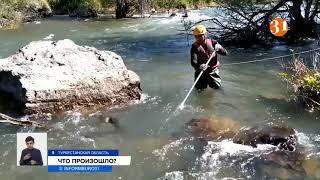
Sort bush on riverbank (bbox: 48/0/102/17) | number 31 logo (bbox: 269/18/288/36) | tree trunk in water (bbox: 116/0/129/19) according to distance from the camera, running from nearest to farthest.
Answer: number 31 logo (bbox: 269/18/288/36) → tree trunk in water (bbox: 116/0/129/19) → bush on riverbank (bbox: 48/0/102/17)

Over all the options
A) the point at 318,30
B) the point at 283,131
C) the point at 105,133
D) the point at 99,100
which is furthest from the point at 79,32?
the point at 283,131

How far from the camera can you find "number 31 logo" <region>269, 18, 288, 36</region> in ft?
51.8

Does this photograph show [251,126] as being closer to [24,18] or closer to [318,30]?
[318,30]

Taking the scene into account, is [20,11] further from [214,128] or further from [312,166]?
[312,166]

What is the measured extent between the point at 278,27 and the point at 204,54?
707 cm

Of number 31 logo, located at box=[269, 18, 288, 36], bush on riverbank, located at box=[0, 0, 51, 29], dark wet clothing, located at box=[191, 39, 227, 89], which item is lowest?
dark wet clothing, located at box=[191, 39, 227, 89]

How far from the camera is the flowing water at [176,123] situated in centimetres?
680

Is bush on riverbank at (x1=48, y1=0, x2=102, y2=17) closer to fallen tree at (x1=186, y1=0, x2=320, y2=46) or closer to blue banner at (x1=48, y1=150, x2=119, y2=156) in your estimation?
fallen tree at (x1=186, y1=0, x2=320, y2=46)

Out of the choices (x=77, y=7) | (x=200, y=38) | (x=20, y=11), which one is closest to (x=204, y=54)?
(x=200, y=38)

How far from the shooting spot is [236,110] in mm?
9539

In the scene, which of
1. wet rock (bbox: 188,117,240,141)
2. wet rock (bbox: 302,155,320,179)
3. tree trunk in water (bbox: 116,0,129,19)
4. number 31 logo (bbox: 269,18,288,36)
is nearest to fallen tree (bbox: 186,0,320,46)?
number 31 logo (bbox: 269,18,288,36)

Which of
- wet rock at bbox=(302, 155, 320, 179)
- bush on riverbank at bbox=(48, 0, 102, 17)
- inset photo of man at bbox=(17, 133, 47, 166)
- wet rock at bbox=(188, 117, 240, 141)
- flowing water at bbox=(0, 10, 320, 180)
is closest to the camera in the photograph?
inset photo of man at bbox=(17, 133, 47, 166)

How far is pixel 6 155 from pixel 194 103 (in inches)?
170

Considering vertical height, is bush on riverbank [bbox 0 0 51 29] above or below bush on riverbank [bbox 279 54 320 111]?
above
